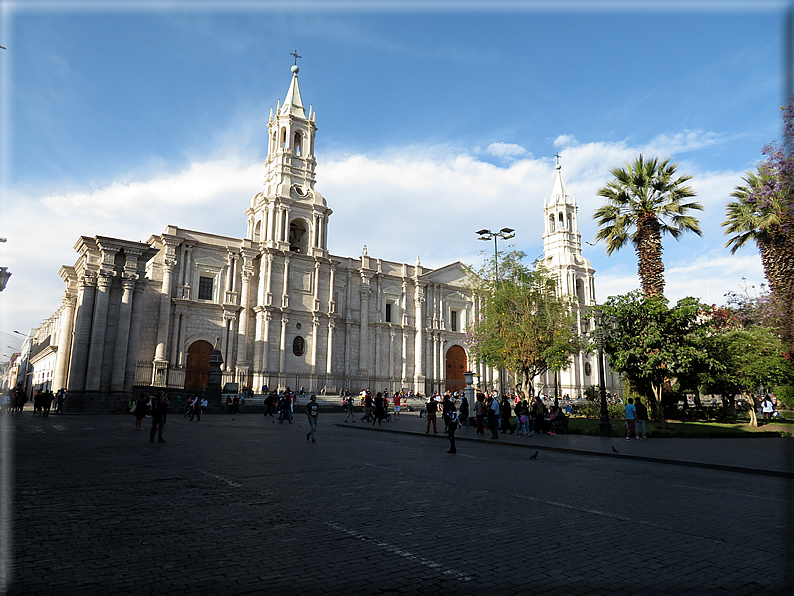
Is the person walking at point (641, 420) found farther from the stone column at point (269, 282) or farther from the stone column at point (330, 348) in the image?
the stone column at point (269, 282)

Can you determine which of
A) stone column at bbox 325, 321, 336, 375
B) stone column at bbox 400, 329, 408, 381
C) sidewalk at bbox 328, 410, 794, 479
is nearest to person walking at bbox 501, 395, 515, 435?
sidewalk at bbox 328, 410, 794, 479

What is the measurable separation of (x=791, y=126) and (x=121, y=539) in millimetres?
5984

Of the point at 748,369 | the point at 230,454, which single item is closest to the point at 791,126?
the point at 230,454

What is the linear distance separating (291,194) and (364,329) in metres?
13.3

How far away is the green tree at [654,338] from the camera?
20203 mm

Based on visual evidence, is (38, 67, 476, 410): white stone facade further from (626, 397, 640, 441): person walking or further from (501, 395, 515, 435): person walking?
(626, 397, 640, 441): person walking

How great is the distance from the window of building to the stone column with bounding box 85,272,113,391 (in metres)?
12.1

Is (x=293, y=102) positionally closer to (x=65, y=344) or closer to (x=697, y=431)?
(x=65, y=344)

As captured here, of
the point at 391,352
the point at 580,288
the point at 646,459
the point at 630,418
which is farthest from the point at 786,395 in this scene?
the point at 580,288

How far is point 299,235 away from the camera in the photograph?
153 feet

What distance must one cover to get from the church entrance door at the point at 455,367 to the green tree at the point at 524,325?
18494 millimetres

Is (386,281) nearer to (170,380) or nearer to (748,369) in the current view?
(170,380)

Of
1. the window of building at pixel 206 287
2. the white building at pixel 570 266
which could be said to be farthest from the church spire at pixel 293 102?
the white building at pixel 570 266

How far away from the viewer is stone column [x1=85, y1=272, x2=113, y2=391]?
26.4 metres
